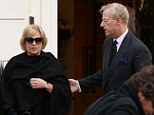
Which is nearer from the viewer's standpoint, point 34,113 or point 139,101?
point 139,101

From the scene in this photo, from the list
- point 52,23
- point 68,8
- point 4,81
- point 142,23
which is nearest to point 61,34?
point 68,8

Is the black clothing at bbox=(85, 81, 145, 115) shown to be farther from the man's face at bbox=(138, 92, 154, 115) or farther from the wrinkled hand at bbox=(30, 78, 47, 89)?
the wrinkled hand at bbox=(30, 78, 47, 89)

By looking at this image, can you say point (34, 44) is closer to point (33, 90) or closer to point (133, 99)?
point (33, 90)

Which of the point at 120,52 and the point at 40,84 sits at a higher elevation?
the point at 120,52

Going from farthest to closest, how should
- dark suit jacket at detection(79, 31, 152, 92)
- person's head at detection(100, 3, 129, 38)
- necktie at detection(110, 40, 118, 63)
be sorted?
necktie at detection(110, 40, 118, 63), person's head at detection(100, 3, 129, 38), dark suit jacket at detection(79, 31, 152, 92)

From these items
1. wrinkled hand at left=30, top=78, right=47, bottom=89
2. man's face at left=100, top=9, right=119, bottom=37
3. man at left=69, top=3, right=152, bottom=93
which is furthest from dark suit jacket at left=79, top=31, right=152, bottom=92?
wrinkled hand at left=30, top=78, right=47, bottom=89

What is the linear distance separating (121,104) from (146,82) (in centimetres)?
17

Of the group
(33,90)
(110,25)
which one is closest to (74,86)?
(33,90)

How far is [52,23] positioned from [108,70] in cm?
174

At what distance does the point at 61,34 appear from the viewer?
925cm

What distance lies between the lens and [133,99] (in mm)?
2963

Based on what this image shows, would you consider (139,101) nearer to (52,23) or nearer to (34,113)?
(34,113)

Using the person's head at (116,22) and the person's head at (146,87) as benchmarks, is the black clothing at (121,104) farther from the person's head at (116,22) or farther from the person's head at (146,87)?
the person's head at (116,22)

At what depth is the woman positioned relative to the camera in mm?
4879
